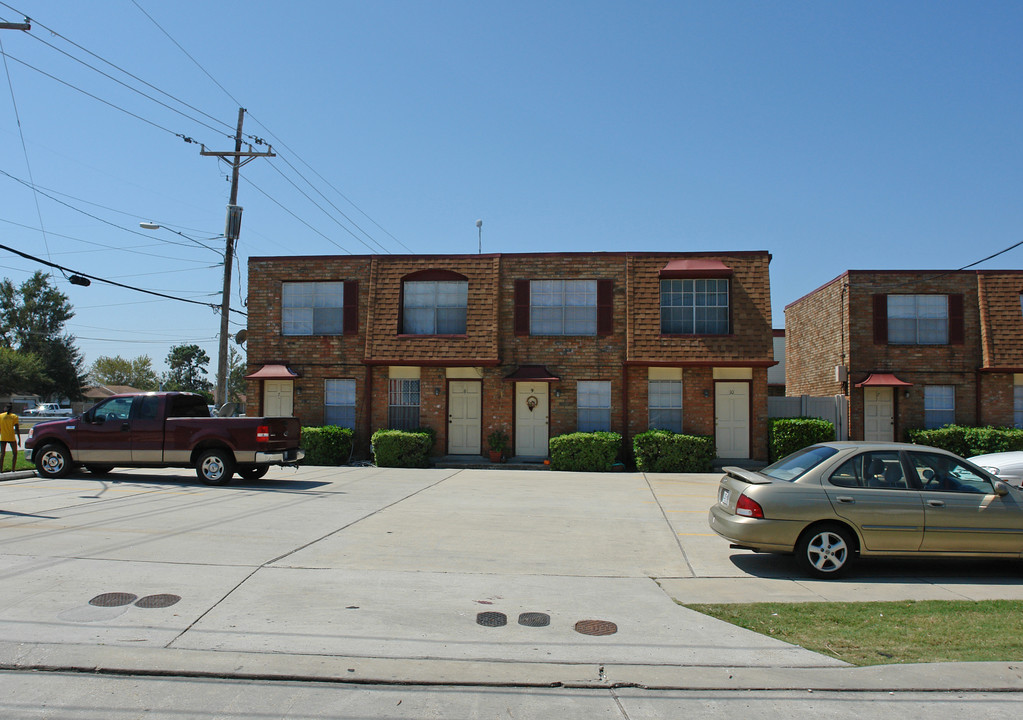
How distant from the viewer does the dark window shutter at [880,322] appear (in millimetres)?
22578

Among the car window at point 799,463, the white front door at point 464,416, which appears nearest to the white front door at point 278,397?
the white front door at point 464,416

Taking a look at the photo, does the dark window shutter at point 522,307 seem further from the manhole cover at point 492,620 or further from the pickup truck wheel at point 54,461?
the manhole cover at point 492,620

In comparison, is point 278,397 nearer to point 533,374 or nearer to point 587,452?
point 533,374

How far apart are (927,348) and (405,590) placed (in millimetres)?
20994

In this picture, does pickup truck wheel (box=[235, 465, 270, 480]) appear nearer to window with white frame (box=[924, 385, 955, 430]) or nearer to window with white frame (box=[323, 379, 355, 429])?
window with white frame (box=[323, 379, 355, 429])

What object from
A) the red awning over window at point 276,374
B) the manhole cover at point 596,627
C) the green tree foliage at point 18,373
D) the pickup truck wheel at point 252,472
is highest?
the green tree foliage at point 18,373

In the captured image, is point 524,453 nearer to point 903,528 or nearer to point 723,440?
point 723,440

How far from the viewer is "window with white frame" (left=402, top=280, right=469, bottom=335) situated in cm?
2236

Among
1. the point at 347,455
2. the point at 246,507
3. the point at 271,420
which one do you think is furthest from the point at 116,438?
the point at 347,455

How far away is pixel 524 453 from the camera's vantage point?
21.8 metres

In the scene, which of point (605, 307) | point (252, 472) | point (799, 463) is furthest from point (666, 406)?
point (799, 463)

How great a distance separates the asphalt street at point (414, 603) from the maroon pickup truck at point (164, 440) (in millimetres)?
2669

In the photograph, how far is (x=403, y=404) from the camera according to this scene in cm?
2245

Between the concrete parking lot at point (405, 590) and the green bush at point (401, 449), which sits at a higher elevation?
the green bush at point (401, 449)
